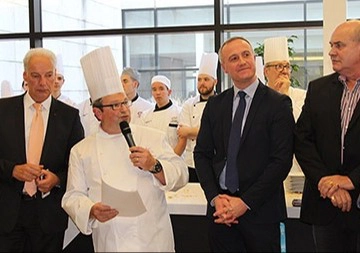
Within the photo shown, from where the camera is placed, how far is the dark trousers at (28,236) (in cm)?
248

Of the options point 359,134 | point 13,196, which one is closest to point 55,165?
point 13,196

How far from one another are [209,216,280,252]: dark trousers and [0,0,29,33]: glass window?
4513 mm

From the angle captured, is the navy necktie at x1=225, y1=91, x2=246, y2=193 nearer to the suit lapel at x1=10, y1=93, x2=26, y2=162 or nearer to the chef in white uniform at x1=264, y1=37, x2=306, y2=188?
the suit lapel at x1=10, y1=93, x2=26, y2=162

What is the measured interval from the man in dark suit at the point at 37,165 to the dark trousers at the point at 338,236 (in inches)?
47.3

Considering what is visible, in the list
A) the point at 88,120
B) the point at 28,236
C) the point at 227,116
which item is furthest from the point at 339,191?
the point at 88,120

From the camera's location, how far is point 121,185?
2.21 m

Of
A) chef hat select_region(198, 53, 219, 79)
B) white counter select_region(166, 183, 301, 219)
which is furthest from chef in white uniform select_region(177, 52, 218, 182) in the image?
white counter select_region(166, 183, 301, 219)

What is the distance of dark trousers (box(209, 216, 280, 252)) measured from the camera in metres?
2.35

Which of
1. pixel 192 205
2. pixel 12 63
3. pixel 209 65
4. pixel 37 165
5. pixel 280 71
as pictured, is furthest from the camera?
pixel 12 63

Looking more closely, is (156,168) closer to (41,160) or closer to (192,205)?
(41,160)

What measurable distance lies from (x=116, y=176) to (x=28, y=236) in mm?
623

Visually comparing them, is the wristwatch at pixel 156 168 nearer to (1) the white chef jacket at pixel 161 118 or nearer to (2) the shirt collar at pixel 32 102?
(2) the shirt collar at pixel 32 102

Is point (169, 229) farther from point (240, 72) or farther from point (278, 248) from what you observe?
point (240, 72)

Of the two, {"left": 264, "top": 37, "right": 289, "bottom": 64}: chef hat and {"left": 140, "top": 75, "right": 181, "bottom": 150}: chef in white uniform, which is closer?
{"left": 264, "top": 37, "right": 289, "bottom": 64}: chef hat
